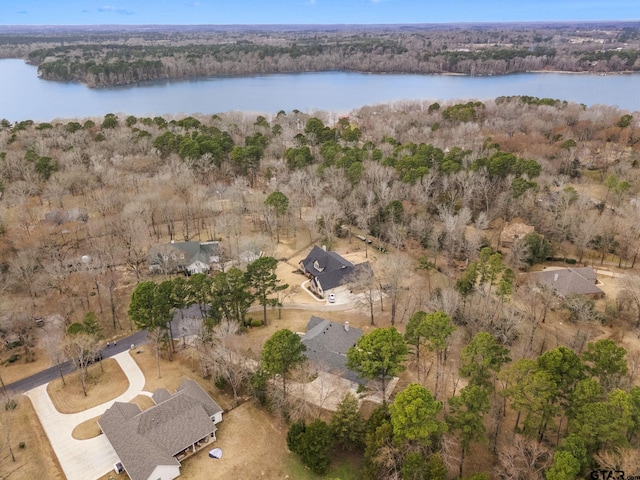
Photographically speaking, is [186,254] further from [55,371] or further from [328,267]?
[55,371]

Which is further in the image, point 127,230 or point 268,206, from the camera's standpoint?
point 268,206

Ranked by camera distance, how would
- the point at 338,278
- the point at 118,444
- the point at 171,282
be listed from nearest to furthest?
the point at 118,444 → the point at 171,282 → the point at 338,278

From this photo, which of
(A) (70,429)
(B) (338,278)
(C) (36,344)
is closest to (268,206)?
(B) (338,278)

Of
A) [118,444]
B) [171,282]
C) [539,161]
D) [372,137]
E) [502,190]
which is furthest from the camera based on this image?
→ [372,137]

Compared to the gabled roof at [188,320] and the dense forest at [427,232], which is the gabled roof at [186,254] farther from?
the gabled roof at [188,320]

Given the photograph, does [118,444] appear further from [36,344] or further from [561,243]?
[561,243]
